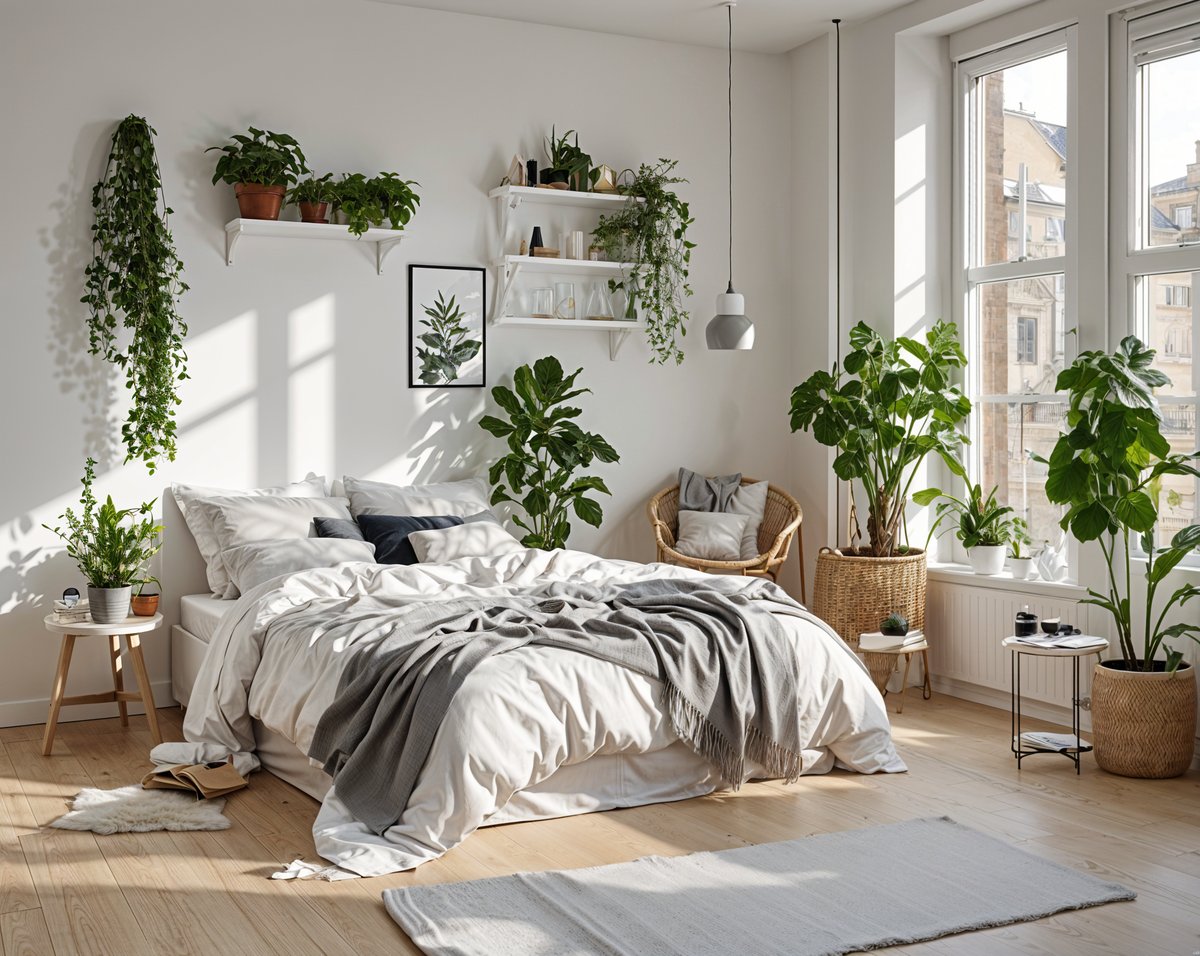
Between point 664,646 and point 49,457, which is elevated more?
point 49,457

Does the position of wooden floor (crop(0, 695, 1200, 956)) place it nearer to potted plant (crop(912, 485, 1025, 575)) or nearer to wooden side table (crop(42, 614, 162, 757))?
wooden side table (crop(42, 614, 162, 757))

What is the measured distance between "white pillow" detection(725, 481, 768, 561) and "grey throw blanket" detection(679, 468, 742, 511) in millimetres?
34

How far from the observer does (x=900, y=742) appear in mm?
4867

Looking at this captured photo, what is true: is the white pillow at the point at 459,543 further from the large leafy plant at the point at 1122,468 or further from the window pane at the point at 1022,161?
the window pane at the point at 1022,161

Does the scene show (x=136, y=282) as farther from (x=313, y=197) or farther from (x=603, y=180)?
(x=603, y=180)

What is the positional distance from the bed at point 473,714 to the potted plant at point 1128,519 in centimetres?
80

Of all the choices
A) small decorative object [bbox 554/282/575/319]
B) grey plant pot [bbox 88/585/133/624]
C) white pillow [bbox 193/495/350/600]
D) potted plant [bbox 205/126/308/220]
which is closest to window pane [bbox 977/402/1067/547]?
small decorative object [bbox 554/282/575/319]

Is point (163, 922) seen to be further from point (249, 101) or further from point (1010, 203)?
point (1010, 203)

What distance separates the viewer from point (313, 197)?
5344mm

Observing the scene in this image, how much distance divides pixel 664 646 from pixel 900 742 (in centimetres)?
142

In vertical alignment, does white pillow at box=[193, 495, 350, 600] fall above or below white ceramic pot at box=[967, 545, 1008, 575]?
above

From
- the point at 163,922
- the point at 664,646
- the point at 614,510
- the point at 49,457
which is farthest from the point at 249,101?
the point at 163,922

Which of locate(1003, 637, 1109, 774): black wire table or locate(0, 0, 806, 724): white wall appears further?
locate(0, 0, 806, 724): white wall

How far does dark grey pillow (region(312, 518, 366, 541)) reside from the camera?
16.9ft
